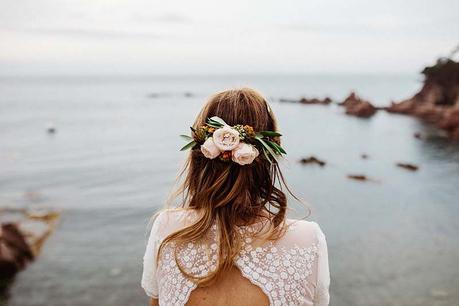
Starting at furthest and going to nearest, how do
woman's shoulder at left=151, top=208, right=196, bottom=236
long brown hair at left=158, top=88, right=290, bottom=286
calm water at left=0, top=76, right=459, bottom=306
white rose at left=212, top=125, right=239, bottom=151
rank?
calm water at left=0, top=76, right=459, bottom=306 → woman's shoulder at left=151, top=208, right=196, bottom=236 → long brown hair at left=158, top=88, right=290, bottom=286 → white rose at left=212, top=125, right=239, bottom=151

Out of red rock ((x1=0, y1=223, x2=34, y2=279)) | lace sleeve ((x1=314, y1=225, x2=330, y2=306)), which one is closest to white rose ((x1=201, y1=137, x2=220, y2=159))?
lace sleeve ((x1=314, y1=225, x2=330, y2=306))

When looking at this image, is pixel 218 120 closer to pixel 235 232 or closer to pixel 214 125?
pixel 214 125

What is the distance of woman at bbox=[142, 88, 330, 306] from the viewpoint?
1.49 meters

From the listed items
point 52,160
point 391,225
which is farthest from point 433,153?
point 52,160

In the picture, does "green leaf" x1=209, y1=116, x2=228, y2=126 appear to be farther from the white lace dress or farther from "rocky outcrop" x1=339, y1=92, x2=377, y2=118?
"rocky outcrop" x1=339, y1=92, x2=377, y2=118

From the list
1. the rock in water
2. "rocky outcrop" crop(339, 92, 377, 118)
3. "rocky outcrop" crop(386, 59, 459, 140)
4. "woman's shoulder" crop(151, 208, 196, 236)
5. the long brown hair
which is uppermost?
the long brown hair

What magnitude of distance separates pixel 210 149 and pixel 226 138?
9 cm

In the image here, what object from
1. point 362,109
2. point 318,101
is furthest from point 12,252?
point 318,101

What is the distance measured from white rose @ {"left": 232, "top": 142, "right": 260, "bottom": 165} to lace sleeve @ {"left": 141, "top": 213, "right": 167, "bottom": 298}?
1.54ft

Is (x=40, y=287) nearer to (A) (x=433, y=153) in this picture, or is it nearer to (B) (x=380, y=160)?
(B) (x=380, y=160)

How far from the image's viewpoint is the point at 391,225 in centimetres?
871

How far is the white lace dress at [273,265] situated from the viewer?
58.7 inches

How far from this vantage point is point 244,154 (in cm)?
151

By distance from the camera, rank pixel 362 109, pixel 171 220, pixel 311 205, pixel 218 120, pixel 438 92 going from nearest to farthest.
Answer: pixel 218 120 < pixel 171 220 < pixel 311 205 < pixel 438 92 < pixel 362 109
